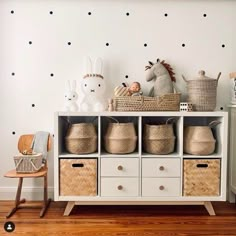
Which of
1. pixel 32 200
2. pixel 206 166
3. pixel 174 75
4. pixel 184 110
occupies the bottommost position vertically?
pixel 32 200

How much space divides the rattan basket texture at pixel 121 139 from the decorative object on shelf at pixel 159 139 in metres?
0.11

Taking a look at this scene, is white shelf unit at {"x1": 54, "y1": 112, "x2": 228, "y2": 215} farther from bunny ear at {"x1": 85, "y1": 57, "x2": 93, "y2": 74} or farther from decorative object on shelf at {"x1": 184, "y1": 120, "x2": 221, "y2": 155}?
bunny ear at {"x1": 85, "y1": 57, "x2": 93, "y2": 74}

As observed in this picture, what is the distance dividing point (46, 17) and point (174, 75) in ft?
3.93

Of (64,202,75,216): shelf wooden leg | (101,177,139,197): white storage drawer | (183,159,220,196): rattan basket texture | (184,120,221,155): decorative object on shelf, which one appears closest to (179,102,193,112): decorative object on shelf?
(184,120,221,155): decorative object on shelf

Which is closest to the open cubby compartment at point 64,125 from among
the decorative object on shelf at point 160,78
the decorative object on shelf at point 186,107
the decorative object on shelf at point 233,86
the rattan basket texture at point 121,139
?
the rattan basket texture at point 121,139

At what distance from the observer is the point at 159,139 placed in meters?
2.21

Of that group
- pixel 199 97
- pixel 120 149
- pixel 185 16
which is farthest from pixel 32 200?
pixel 185 16

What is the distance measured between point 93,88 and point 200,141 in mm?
935

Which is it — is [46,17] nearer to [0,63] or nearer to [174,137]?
[0,63]

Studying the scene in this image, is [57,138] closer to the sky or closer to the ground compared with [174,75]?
Answer: closer to the ground

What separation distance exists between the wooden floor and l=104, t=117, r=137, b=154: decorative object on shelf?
1.64 feet

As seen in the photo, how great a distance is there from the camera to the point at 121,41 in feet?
8.31

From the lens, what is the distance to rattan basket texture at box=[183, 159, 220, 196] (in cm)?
222

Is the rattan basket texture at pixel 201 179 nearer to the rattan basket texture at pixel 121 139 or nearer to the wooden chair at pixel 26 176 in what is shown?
the rattan basket texture at pixel 121 139
